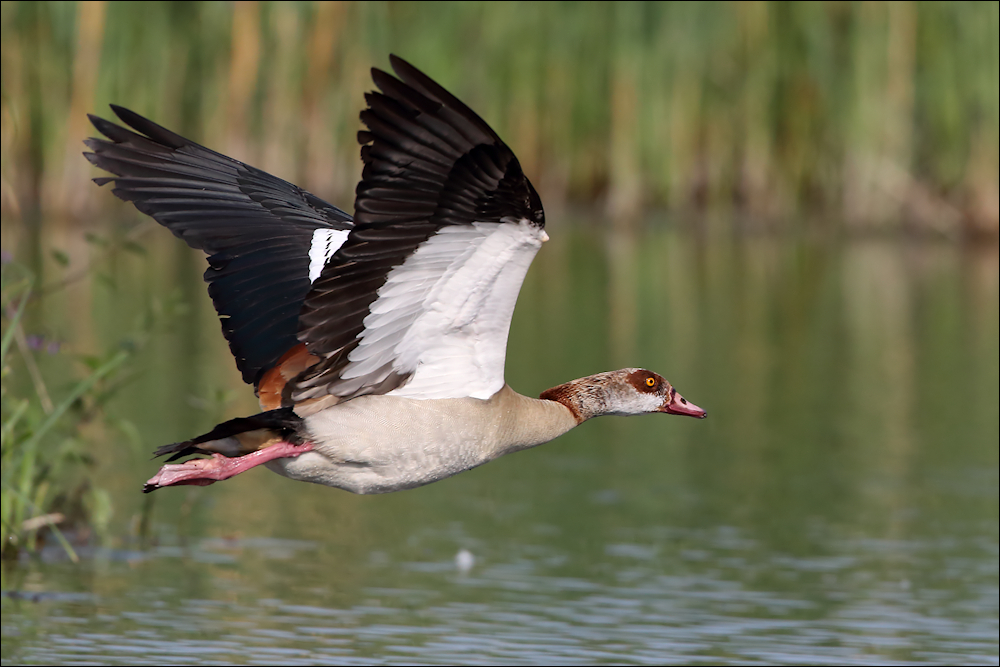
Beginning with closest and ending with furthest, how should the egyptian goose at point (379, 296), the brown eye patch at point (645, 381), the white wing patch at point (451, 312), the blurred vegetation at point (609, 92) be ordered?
the egyptian goose at point (379, 296)
the white wing patch at point (451, 312)
the brown eye patch at point (645, 381)
the blurred vegetation at point (609, 92)

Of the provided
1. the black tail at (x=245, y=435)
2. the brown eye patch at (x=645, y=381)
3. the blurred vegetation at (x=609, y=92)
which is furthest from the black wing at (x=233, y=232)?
the blurred vegetation at (x=609, y=92)

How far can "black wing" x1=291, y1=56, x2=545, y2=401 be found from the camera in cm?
478

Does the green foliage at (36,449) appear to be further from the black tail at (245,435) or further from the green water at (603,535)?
the black tail at (245,435)

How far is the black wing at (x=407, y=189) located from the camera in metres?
4.78

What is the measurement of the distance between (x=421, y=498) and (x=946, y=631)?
3.90m

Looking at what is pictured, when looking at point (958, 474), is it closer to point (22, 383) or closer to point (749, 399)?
point (749, 399)

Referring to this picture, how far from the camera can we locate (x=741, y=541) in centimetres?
1023

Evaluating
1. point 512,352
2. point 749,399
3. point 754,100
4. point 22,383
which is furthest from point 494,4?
point 22,383

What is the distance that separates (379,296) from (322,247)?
1.14m

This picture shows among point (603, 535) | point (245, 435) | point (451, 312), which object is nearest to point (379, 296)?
point (451, 312)

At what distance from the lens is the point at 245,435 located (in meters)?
5.77

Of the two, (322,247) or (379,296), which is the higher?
(322,247)

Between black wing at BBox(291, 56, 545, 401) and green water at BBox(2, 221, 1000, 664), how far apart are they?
2713 millimetres

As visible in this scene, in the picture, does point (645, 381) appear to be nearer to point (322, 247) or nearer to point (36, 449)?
point (322, 247)
